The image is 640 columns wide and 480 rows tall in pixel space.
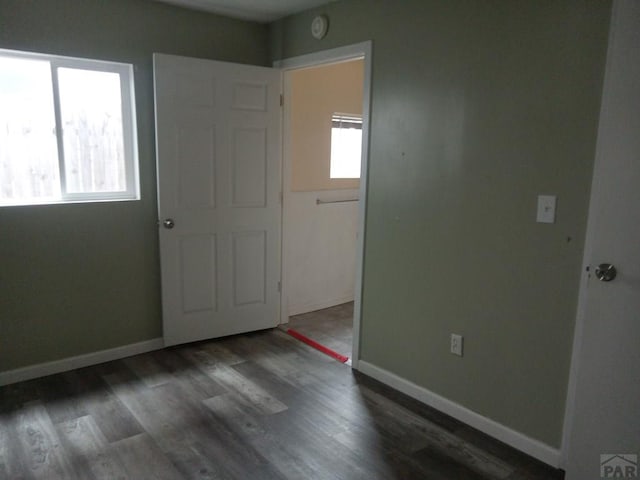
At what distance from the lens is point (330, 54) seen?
9.92 ft

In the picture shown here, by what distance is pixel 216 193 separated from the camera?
3279 millimetres

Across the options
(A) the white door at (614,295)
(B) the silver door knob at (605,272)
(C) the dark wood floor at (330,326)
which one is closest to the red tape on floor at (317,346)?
(C) the dark wood floor at (330,326)

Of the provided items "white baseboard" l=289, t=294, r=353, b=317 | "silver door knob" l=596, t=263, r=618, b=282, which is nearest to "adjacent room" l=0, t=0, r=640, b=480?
"silver door knob" l=596, t=263, r=618, b=282

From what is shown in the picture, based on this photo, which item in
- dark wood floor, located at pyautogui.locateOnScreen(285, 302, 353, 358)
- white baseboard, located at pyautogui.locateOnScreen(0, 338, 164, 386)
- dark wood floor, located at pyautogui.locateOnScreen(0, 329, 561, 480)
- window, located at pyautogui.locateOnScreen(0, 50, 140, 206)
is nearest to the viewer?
dark wood floor, located at pyautogui.locateOnScreen(0, 329, 561, 480)

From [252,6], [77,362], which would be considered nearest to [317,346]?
[77,362]

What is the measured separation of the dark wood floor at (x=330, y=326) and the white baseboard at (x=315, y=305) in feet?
0.11

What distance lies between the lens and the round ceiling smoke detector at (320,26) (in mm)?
3006

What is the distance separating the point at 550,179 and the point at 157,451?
85.4 inches

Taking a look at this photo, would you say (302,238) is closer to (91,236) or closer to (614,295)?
(91,236)

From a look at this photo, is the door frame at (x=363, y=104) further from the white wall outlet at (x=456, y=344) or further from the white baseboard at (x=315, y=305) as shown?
the white baseboard at (x=315, y=305)

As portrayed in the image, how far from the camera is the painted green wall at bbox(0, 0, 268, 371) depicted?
8.75 ft

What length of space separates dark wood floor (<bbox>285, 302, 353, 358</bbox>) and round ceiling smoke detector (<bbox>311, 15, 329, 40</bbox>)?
217 centimetres

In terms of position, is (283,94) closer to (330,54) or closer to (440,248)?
(330,54)

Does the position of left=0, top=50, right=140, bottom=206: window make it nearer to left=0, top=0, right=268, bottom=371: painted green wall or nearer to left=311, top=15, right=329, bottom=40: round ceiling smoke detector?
left=0, top=0, right=268, bottom=371: painted green wall
